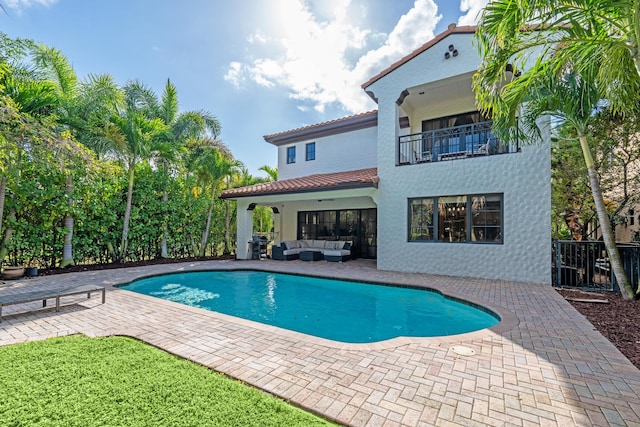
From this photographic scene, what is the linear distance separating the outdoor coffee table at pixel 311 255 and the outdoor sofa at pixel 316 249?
220 mm

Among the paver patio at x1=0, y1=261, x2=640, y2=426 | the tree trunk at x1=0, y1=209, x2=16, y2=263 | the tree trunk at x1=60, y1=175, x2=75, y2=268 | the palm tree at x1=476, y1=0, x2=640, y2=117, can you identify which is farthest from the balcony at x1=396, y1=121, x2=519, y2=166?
the tree trunk at x1=0, y1=209, x2=16, y2=263

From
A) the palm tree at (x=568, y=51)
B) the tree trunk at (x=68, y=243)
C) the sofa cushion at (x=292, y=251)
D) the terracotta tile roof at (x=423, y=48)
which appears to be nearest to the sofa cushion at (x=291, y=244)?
the sofa cushion at (x=292, y=251)

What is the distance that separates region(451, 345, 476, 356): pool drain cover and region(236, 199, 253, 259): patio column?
43.9ft

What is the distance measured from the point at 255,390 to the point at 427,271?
32.2ft

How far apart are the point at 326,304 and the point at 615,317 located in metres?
6.45

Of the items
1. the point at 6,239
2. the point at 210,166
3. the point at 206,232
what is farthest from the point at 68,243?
the point at 210,166

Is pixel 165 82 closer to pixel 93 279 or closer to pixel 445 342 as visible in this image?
pixel 93 279

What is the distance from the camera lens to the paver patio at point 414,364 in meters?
3.02

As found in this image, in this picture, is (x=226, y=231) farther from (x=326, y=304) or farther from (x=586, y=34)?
(x=586, y=34)

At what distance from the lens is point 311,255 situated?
51.4 ft

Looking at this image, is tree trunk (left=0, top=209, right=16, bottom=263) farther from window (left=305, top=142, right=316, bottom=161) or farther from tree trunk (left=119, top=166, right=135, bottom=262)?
window (left=305, top=142, right=316, bottom=161)

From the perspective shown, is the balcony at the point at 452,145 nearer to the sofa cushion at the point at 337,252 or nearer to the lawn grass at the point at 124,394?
the sofa cushion at the point at 337,252

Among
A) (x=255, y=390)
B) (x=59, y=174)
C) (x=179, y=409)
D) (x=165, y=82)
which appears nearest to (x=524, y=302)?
(x=255, y=390)

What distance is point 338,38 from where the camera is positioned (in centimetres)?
1362
